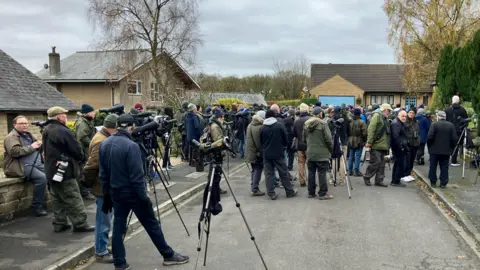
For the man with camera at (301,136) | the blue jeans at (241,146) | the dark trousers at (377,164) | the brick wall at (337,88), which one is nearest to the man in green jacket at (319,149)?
the man with camera at (301,136)

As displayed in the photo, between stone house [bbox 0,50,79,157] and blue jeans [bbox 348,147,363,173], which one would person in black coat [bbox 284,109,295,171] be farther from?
stone house [bbox 0,50,79,157]

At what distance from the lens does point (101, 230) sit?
6.12 meters

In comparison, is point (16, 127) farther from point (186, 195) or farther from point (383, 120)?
point (383, 120)

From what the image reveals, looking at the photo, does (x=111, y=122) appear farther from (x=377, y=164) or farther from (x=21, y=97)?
(x=21, y=97)

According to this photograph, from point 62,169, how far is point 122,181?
1907 mm

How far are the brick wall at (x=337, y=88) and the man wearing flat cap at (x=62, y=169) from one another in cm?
5276

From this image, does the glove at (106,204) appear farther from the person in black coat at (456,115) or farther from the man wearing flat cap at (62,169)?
the person in black coat at (456,115)

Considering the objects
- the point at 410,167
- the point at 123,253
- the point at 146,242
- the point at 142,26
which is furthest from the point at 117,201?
the point at 142,26

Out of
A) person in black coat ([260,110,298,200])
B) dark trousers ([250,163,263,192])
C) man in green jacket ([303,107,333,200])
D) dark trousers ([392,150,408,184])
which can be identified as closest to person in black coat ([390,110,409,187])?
dark trousers ([392,150,408,184])

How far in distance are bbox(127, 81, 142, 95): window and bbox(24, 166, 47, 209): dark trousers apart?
30830 mm

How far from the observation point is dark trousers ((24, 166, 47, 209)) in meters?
8.02

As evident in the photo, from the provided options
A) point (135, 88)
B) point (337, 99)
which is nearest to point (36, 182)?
point (135, 88)

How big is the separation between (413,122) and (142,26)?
22037 mm

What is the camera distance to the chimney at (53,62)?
37.9 meters
